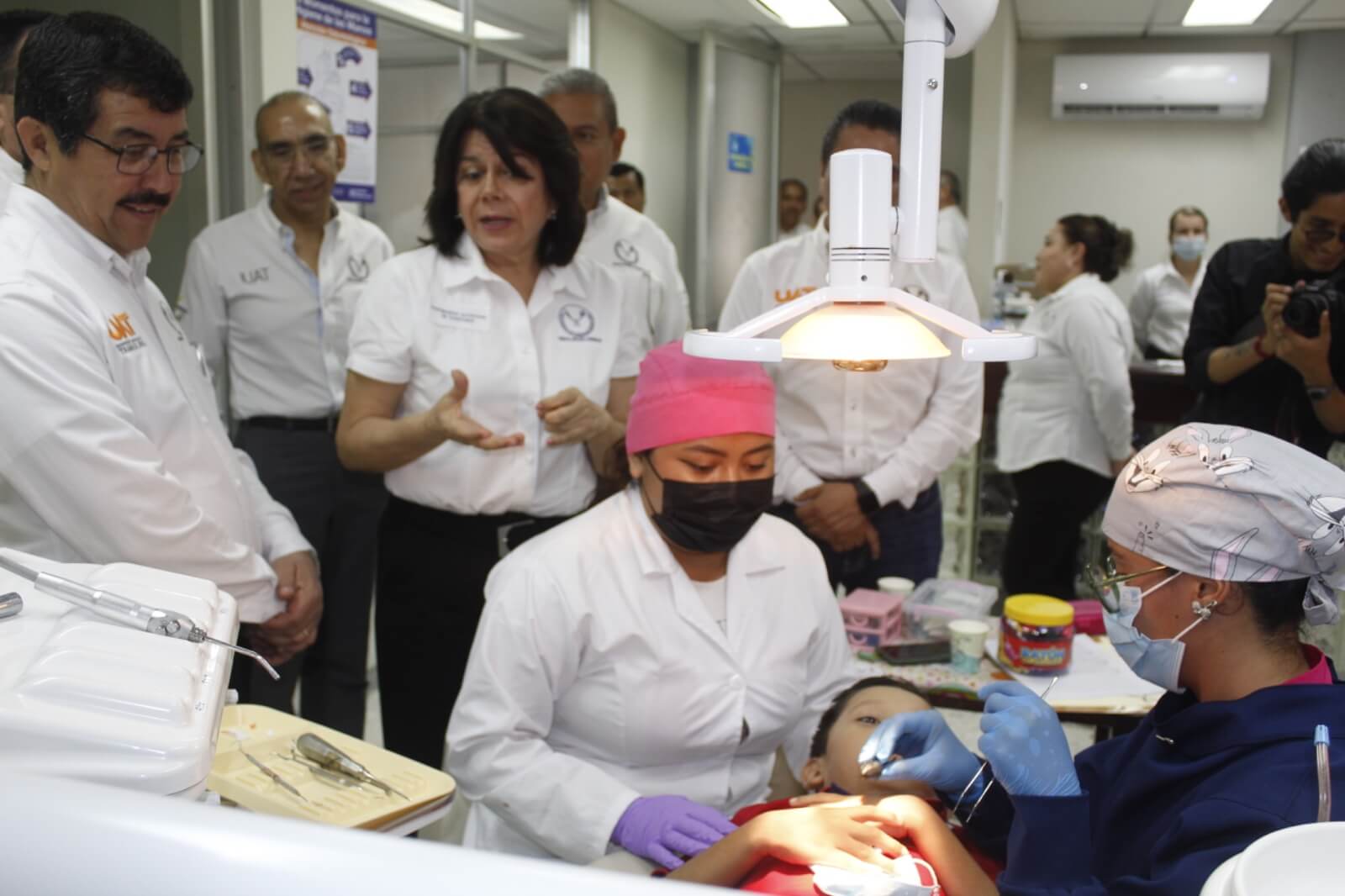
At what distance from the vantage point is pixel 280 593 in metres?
2.00

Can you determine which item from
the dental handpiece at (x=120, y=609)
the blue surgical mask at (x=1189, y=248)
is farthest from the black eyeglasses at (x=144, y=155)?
the blue surgical mask at (x=1189, y=248)

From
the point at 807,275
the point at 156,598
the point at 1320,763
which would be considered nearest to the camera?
the point at 156,598

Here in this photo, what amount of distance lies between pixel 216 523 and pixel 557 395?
709 mm

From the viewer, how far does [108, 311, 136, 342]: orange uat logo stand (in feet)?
5.62

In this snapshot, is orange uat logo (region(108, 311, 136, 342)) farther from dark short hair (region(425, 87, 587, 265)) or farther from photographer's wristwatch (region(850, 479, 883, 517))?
photographer's wristwatch (region(850, 479, 883, 517))

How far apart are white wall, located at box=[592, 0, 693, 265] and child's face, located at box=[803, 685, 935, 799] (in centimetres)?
478

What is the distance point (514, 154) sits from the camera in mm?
2328

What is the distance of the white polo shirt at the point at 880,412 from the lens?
286 centimetres

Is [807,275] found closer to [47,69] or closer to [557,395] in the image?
[557,395]

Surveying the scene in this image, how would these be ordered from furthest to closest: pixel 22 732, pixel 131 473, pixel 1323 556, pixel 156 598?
pixel 131 473, pixel 1323 556, pixel 156 598, pixel 22 732

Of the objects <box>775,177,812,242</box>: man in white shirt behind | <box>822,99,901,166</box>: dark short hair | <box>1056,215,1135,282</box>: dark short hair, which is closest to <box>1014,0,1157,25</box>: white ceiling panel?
<box>775,177,812,242</box>: man in white shirt behind

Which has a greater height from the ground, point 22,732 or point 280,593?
point 22,732

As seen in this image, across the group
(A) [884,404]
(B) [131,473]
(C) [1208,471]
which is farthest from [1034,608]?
(B) [131,473]

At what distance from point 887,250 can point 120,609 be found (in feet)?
2.29
